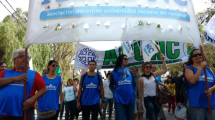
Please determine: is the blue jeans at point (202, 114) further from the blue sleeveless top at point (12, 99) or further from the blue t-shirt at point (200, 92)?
the blue sleeveless top at point (12, 99)

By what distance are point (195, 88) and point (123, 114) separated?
5.69 ft

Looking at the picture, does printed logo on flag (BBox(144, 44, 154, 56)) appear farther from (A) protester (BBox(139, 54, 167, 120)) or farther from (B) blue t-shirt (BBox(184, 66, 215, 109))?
(B) blue t-shirt (BBox(184, 66, 215, 109))

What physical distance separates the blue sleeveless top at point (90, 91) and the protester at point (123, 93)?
75 centimetres

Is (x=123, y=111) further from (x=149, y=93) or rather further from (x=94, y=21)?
(x=94, y=21)

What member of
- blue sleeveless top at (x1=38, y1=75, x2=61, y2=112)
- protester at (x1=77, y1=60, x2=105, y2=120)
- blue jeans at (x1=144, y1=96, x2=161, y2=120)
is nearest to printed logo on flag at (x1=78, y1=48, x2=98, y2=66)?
protester at (x1=77, y1=60, x2=105, y2=120)

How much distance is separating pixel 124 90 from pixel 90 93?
1092mm

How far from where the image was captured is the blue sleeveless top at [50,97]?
605 centimetres

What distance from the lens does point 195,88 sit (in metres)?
4.62

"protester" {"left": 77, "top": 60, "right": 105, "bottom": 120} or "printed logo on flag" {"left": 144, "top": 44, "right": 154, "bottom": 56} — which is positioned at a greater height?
"printed logo on flag" {"left": 144, "top": 44, "right": 154, "bottom": 56}

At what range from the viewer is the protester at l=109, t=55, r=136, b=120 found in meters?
5.86

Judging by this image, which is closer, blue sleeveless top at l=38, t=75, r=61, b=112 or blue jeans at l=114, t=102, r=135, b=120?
blue jeans at l=114, t=102, r=135, b=120

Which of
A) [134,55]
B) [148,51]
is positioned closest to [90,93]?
[148,51]

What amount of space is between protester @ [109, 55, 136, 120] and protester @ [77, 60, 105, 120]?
75 cm

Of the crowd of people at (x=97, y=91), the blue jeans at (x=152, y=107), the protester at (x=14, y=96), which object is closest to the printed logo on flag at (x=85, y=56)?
the crowd of people at (x=97, y=91)
